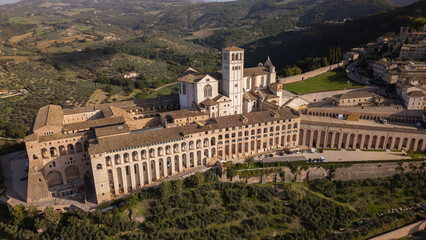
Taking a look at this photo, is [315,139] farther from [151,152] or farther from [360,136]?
[151,152]

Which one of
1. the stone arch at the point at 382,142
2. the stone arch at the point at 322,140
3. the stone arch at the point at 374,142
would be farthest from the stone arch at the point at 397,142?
the stone arch at the point at 322,140

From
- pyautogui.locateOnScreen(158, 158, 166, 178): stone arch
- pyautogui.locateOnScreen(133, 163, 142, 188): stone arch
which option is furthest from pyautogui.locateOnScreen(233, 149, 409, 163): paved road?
pyautogui.locateOnScreen(133, 163, 142, 188): stone arch

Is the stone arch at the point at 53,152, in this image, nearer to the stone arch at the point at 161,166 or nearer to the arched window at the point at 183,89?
the stone arch at the point at 161,166

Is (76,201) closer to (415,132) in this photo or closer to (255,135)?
(255,135)

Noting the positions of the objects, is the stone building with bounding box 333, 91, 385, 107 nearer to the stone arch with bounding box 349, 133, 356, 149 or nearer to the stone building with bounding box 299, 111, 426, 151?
the stone building with bounding box 299, 111, 426, 151

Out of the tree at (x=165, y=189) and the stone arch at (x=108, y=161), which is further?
the tree at (x=165, y=189)
